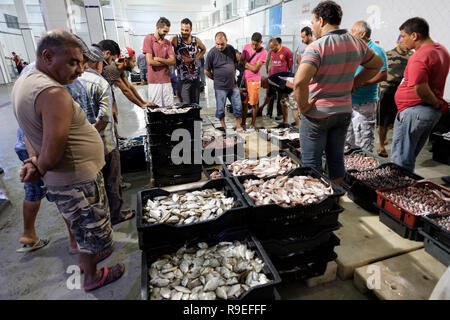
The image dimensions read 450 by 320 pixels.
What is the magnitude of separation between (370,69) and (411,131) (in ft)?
3.02

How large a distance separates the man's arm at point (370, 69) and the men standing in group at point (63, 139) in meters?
2.35

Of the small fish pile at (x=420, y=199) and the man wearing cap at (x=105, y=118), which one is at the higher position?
the man wearing cap at (x=105, y=118)

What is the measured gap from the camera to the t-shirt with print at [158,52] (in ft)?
15.1

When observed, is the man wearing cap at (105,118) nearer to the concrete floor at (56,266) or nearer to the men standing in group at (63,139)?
the concrete floor at (56,266)

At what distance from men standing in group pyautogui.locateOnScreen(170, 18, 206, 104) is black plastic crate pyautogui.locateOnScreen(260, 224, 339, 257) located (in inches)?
155

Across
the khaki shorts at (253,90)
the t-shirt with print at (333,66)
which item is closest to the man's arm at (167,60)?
the khaki shorts at (253,90)

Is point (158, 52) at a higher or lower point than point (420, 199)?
higher

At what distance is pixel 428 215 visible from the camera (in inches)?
86.6

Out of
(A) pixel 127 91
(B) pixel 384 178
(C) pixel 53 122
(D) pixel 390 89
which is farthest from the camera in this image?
(D) pixel 390 89

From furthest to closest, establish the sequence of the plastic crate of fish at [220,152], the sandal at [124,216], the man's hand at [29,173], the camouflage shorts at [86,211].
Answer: the plastic crate of fish at [220,152] < the sandal at [124,216] < the camouflage shorts at [86,211] < the man's hand at [29,173]

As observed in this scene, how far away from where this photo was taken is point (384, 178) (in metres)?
2.95

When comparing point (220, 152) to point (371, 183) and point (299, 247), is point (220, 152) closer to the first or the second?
point (371, 183)

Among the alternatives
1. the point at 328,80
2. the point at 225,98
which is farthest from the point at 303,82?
the point at 225,98

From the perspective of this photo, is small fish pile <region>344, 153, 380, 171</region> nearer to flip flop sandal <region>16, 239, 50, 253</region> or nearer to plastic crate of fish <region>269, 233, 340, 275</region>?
plastic crate of fish <region>269, 233, 340, 275</region>
